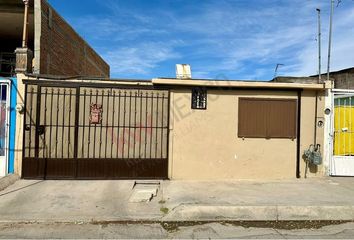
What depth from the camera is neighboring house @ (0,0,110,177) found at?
8570 mm

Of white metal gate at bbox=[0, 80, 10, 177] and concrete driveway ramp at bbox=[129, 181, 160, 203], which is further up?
white metal gate at bbox=[0, 80, 10, 177]

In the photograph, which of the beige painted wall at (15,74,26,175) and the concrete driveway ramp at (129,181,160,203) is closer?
the concrete driveway ramp at (129,181,160,203)

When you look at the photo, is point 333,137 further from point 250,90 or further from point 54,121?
point 54,121

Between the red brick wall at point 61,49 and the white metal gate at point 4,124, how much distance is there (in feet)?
5.92

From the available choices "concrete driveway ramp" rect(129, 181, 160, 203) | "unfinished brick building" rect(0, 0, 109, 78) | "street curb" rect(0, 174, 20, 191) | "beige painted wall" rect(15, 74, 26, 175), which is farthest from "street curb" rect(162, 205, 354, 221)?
"unfinished brick building" rect(0, 0, 109, 78)

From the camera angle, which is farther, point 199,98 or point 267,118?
point 267,118

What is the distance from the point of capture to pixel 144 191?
7.46m

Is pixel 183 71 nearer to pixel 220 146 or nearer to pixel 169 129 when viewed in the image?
pixel 169 129

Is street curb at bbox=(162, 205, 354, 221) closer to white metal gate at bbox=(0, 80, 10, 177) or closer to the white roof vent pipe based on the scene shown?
the white roof vent pipe

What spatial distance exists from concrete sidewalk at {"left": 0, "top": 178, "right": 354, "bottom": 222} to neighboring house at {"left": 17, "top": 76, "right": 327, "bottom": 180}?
0.66 m

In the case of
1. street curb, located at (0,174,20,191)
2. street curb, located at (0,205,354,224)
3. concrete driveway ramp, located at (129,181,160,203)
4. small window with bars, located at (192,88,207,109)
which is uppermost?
small window with bars, located at (192,88,207,109)

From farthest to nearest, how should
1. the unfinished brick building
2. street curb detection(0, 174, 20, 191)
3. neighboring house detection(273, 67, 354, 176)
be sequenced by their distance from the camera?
the unfinished brick building → neighboring house detection(273, 67, 354, 176) → street curb detection(0, 174, 20, 191)

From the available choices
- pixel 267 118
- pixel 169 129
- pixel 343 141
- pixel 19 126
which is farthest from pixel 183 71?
pixel 343 141

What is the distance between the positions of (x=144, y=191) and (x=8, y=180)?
330cm
